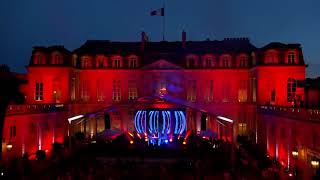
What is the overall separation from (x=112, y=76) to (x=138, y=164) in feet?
79.5

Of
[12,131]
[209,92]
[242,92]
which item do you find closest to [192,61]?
[209,92]

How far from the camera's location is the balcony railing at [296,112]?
95.4ft

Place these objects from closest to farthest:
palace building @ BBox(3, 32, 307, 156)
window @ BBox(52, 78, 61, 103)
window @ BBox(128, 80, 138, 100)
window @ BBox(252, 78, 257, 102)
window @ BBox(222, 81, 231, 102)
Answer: palace building @ BBox(3, 32, 307, 156), window @ BBox(252, 78, 257, 102), window @ BBox(52, 78, 61, 103), window @ BBox(222, 81, 231, 102), window @ BBox(128, 80, 138, 100)

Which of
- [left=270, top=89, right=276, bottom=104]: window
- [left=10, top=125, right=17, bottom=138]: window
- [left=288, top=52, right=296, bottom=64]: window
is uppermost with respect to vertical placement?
[left=288, top=52, right=296, bottom=64]: window

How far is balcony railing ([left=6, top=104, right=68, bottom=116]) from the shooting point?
3681 cm

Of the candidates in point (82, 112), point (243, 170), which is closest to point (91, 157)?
point (243, 170)

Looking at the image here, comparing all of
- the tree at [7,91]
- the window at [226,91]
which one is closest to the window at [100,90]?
the window at [226,91]

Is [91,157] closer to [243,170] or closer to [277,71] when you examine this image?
[243,170]

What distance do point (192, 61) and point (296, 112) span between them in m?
24.2

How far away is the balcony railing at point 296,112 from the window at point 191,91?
13.9 m

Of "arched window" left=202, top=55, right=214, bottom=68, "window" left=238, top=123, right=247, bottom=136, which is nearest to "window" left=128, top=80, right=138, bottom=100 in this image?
"arched window" left=202, top=55, right=214, bottom=68

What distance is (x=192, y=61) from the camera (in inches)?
2212

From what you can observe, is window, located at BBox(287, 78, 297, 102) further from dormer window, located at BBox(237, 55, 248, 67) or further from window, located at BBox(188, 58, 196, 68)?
window, located at BBox(188, 58, 196, 68)

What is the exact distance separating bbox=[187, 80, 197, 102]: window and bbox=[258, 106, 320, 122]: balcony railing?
13863 millimetres
